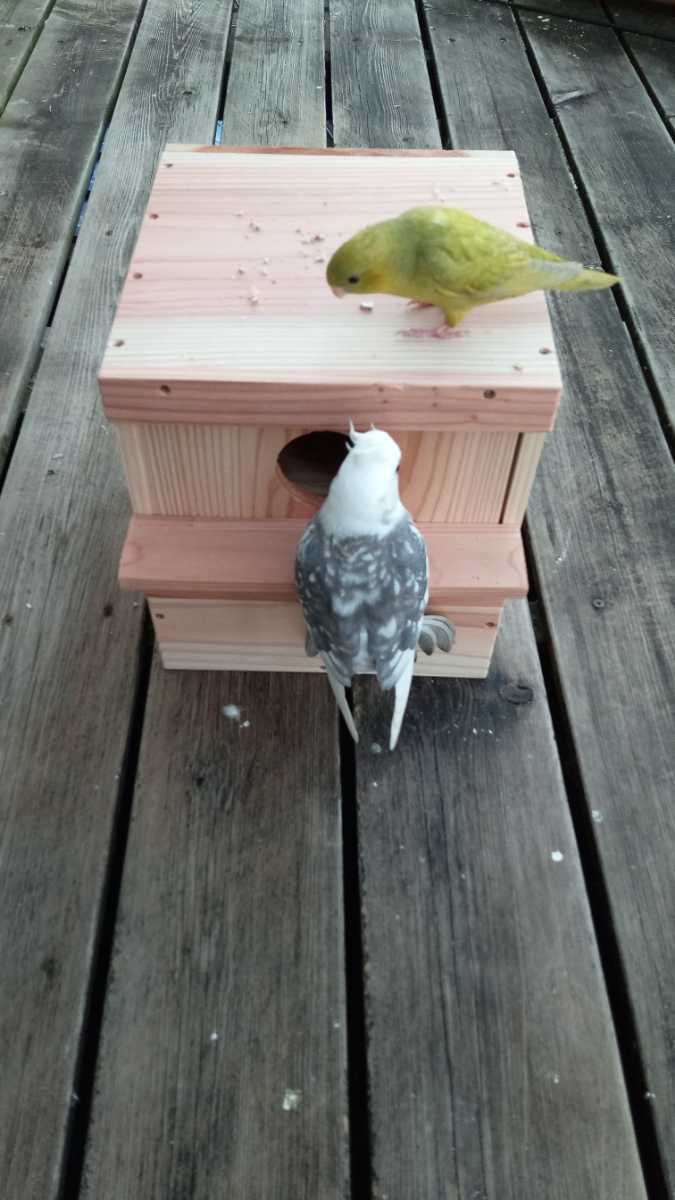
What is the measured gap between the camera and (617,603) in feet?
4.13

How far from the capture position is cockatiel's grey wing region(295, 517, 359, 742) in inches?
35.6

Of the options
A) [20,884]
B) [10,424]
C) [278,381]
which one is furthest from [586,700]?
[10,424]

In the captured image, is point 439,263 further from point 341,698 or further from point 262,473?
point 341,698

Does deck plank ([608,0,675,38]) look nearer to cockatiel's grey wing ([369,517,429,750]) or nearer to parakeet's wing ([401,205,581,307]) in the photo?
parakeet's wing ([401,205,581,307])

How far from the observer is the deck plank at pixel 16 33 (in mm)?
2166

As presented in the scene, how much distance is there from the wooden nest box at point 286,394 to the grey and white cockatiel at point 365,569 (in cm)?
7

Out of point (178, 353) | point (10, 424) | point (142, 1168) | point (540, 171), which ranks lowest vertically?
point (142, 1168)

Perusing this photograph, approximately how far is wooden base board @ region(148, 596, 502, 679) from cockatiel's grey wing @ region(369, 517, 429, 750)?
0.12 m

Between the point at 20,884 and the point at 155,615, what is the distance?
34 centimetres

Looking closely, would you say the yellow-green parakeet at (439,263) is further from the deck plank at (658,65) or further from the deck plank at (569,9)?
the deck plank at (569,9)

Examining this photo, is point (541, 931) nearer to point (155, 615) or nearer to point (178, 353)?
point (155, 615)

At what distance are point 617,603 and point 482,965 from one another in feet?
1.78

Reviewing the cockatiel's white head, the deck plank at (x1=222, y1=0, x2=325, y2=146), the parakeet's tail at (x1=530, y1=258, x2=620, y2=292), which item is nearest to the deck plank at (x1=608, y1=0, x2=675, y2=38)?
the deck plank at (x1=222, y1=0, x2=325, y2=146)

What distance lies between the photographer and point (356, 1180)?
844 millimetres
